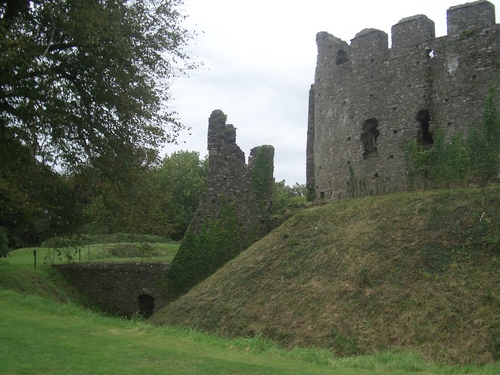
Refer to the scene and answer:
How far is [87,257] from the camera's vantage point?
Answer: 29.5 m

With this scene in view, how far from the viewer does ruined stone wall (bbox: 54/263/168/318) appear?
2530 cm

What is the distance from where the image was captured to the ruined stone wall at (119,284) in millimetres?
25297

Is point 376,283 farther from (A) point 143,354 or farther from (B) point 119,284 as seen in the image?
(B) point 119,284

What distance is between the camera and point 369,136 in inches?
923

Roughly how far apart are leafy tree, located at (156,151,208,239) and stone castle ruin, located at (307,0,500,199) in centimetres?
2926

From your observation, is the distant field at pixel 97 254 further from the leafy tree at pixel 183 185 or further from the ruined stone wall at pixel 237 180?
the leafy tree at pixel 183 185

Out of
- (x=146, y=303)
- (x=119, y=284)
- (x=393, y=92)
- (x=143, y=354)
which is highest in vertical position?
(x=393, y=92)

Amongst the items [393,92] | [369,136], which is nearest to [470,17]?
[393,92]

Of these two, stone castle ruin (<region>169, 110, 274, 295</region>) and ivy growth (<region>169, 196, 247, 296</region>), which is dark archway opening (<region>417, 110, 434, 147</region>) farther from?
ivy growth (<region>169, 196, 247, 296</region>)

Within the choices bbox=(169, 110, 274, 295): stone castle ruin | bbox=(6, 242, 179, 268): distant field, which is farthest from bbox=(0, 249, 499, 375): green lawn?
bbox=(6, 242, 179, 268): distant field

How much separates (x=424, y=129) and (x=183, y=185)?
38.3 meters

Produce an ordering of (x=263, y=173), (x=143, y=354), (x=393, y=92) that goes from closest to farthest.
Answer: (x=143, y=354)
(x=393, y=92)
(x=263, y=173)

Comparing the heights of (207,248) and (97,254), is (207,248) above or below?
above

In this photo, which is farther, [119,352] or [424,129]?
[424,129]
